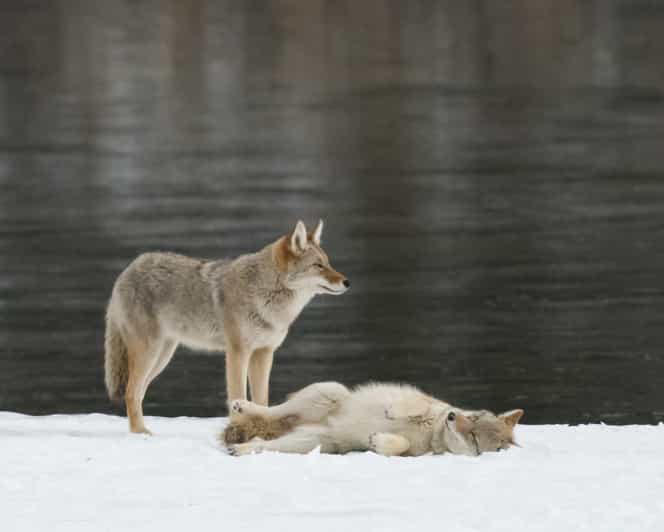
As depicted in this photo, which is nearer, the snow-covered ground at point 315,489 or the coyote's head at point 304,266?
the snow-covered ground at point 315,489

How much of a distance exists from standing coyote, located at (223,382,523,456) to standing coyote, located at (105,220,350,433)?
160cm

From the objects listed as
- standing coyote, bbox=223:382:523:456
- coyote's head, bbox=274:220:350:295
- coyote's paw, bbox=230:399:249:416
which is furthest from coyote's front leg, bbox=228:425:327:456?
coyote's head, bbox=274:220:350:295

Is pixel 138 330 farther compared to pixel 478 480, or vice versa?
pixel 138 330

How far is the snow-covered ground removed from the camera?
25.0 ft

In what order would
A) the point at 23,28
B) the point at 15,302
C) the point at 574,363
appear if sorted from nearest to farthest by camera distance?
the point at 574,363
the point at 15,302
the point at 23,28

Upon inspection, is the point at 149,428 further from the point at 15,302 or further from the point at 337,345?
the point at 15,302

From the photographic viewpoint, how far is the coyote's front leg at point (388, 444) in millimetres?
9336

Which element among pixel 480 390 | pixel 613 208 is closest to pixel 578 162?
pixel 613 208

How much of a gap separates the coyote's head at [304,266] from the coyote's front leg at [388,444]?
96.6 inches

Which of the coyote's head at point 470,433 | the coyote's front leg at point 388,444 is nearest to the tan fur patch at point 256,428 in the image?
the coyote's front leg at point 388,444

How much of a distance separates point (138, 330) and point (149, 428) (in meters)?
0.71

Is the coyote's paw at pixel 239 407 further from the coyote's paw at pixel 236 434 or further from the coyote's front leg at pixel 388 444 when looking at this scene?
the coyote's front leg at pixel 388 444

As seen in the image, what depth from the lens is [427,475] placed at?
861 centimetres

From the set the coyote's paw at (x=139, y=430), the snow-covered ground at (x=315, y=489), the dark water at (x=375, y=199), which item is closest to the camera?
the snow-covered ground at (x=315, y=489)
